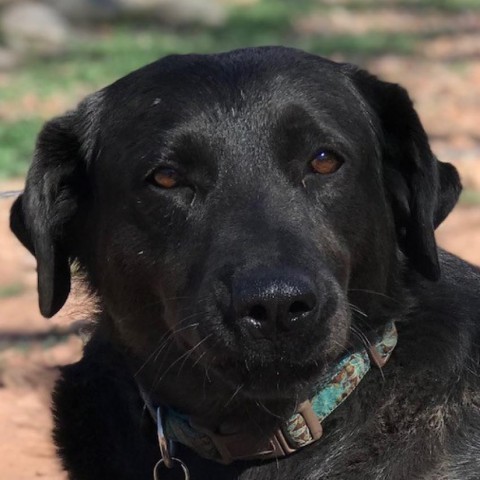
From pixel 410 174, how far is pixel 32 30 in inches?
569

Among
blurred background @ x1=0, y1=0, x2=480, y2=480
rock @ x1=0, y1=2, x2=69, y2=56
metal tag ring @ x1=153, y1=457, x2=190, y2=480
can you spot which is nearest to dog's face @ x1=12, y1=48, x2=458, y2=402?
metal tag ring @ x1=153, y1=457, x2=190, y2=480

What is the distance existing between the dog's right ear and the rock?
520 inches

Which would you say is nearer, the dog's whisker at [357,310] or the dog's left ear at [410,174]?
the dog's whisker at [357,310]

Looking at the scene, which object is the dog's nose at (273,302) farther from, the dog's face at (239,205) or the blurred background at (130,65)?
the blurred background at (130,65)

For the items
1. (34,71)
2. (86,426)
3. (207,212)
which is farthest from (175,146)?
(34,71)

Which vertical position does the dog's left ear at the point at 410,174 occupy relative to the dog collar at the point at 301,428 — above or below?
above

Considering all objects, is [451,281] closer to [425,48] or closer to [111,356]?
[111,356]

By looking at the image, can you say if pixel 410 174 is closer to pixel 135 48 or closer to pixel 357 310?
pixel 357 310

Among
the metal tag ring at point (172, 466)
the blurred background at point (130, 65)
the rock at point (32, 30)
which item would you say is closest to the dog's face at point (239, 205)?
the metal tag ring at point (172, 466)

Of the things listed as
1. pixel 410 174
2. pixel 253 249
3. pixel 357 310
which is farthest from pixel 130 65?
pixel 253 249

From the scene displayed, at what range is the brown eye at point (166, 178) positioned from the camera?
12.6ft

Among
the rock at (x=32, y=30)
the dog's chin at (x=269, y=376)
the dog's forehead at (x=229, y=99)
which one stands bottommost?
the rock at (x=32, y=30)

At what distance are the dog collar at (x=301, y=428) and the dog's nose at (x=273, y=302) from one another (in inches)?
19.1

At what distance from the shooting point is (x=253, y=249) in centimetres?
345
